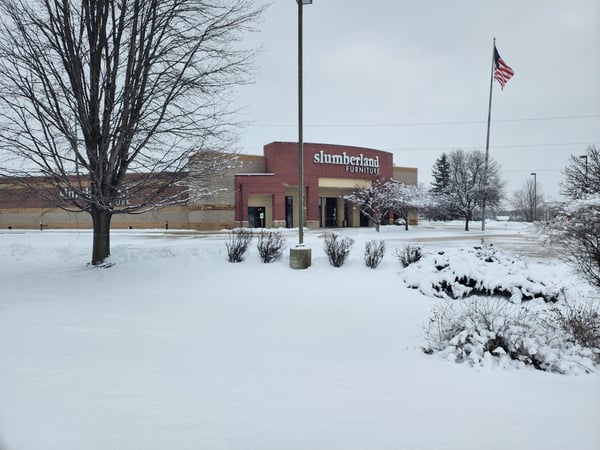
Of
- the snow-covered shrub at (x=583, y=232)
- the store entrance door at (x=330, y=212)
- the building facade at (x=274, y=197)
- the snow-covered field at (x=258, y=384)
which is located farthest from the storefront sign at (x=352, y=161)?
the snow-covered field at (x=258, y=384)

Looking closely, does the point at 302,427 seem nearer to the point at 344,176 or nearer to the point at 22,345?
the point at 22,345

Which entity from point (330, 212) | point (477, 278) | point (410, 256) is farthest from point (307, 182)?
point (477, 278)

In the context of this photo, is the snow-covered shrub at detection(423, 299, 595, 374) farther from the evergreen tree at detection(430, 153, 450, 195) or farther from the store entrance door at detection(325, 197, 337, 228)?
the evergreen tree at detection(430, 153, 450, 195)

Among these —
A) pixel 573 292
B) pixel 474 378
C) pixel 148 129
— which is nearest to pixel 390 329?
pixel 474 378

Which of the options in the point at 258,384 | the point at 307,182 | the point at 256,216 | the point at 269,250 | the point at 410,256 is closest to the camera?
the point at 258,384

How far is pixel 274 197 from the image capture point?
1453 inches

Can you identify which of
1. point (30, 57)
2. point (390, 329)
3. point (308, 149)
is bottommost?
point (390, 329)

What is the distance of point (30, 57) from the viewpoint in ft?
33.0

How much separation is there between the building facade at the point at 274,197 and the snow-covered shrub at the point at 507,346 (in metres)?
30.1

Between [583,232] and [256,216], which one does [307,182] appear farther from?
[583,232]

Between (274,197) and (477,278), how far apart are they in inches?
1142

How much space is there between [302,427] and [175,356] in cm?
231

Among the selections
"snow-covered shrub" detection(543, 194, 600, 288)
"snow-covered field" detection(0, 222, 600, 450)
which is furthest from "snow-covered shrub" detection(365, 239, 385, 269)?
"snow-covered shrub" detection(543, 194, 600, 288)

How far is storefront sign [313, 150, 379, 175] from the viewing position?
38.9 m
